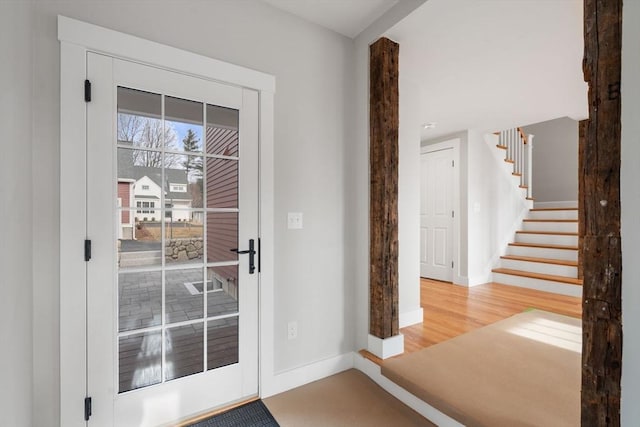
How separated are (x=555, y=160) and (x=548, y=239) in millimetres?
2665

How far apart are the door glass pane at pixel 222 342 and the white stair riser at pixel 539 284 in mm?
4295

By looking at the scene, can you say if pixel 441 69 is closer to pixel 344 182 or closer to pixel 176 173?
pixel 344 182

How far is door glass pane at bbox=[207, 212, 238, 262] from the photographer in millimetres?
1854

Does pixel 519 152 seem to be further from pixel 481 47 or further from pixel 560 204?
pixel 481 47

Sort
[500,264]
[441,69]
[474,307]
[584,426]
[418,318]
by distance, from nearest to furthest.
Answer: [584,426]
[441,69]
[418,318]
[474,307]
[500,264]

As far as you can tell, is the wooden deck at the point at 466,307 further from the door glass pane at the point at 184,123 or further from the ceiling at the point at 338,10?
the ceiling at the point at 338,10

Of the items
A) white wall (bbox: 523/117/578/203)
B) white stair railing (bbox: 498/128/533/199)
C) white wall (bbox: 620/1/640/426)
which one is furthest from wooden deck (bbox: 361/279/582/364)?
white wall (bbox: 523/117/578/203)

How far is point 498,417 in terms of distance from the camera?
5.02ft

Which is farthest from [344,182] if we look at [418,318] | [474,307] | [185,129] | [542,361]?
[474,307]

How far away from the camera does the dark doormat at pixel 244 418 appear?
171 centimetres

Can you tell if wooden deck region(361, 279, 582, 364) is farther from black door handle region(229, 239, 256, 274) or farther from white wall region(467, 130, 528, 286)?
black door handle region(229, 239, 256, 274)

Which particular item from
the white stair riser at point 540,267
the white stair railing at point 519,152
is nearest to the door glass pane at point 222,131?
the white stair riser at point 540,267

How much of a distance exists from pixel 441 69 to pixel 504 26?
0.63 metres

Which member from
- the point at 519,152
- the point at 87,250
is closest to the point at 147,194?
the point at 87,250
